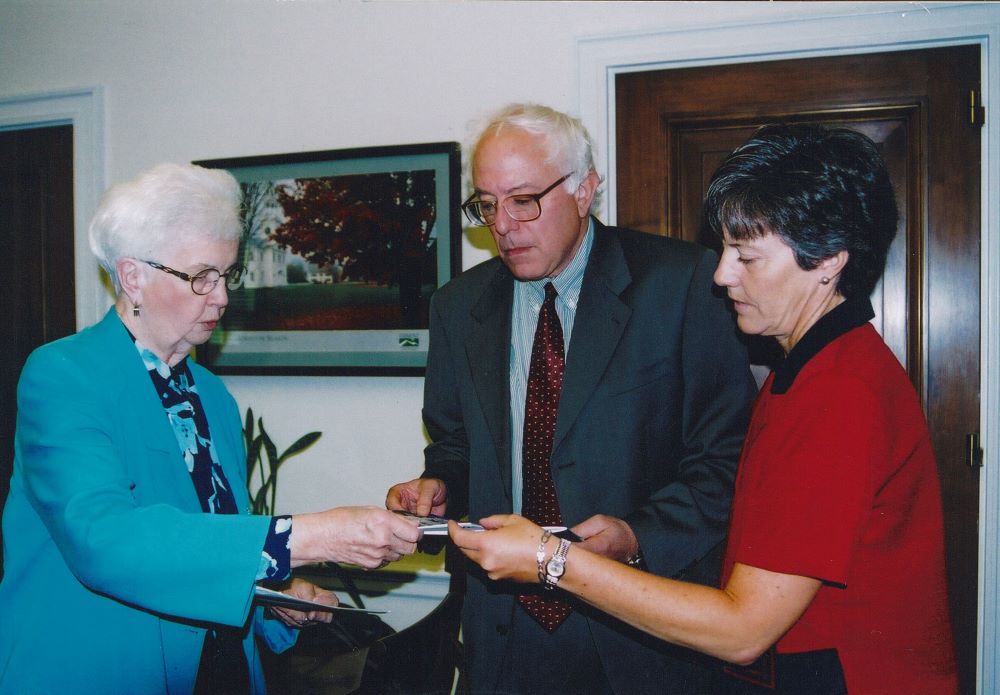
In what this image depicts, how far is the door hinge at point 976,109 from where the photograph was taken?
2135 millimetres

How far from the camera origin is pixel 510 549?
123cm

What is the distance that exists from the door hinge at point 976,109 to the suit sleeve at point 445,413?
5.87ft

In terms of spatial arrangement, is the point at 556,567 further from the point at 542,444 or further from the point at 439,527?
the point at 542,444

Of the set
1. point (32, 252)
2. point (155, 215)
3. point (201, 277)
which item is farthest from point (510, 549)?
point (32, 252)

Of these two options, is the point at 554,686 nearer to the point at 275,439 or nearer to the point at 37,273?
the point at 275,439

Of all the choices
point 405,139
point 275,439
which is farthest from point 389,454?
point 405,139

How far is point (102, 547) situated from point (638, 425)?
3.71ft

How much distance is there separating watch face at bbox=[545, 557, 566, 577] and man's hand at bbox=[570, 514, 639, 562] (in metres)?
0.21

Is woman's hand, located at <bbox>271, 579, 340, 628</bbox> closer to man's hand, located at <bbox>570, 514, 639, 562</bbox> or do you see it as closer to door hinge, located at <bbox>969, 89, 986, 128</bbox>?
man's hand, located at <bbox>570, 514, 639, 562</bbox>

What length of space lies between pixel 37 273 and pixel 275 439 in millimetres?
1414

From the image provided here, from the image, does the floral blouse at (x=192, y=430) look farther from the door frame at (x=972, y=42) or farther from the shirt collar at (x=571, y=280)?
the door frame at (x=972, y=42)

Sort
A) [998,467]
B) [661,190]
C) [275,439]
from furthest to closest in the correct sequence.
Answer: [275,439], [661,190], [998,467]

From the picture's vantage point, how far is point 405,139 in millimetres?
2619

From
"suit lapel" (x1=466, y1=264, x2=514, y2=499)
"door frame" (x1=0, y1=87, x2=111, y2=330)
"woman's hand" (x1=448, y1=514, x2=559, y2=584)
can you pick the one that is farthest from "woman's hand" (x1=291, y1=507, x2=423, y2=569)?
"door frame" (x1=0, y1=87, x2=111, y2=330)
